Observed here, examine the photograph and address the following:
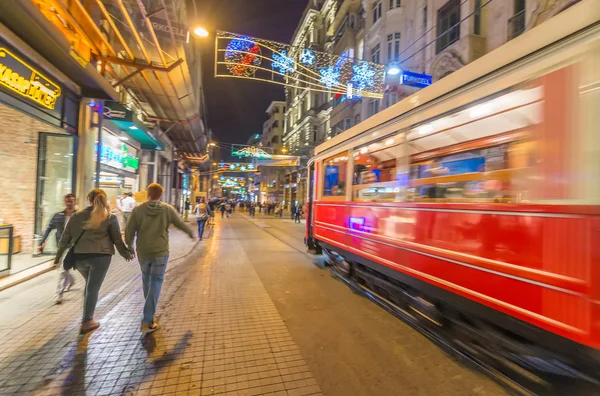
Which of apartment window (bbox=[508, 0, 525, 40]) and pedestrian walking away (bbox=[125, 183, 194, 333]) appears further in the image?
apartment window (bbox=[508, 0, 525, 40])

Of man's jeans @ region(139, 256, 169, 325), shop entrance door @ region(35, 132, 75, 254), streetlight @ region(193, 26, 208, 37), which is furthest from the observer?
shop entrance door @ region(35, 132, 75, 254)

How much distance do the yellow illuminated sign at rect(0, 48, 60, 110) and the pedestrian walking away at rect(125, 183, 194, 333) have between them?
150 inches

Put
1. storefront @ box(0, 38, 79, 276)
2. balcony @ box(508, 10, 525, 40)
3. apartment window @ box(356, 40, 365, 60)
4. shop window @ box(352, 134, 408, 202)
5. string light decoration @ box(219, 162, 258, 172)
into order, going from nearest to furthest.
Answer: shop window @ box(352, 134, 408, 202) < storefront @ box(0, 38, 79, 276) < balcony @ box(508, 10, 525, 40) < apartment window @ box(356, 40, 365, 60) < string light decoration @ box(219, 162, 258, 172)

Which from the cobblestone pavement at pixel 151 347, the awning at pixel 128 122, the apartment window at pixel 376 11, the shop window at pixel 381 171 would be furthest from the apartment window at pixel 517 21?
the awning at pixel 128 122

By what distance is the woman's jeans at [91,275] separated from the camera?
3676mm

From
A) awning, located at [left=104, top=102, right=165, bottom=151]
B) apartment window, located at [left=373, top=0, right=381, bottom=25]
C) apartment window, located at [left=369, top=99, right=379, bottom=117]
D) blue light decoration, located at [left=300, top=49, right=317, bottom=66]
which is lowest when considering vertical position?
awning, located at [left=104, top=102, right=165, bottom=151]

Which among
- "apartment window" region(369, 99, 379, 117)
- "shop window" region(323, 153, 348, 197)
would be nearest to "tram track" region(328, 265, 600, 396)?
"shop window" region(323, 153, 348, 197)

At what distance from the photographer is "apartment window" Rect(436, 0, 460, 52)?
13180 mm

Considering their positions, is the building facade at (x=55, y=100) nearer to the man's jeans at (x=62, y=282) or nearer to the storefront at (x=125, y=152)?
the storefront at (x=125, y=152)

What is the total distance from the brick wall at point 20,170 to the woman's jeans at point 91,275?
5541 mm

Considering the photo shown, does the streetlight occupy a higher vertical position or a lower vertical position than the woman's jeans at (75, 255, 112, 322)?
higher

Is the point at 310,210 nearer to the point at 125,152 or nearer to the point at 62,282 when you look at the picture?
the point at 62,282

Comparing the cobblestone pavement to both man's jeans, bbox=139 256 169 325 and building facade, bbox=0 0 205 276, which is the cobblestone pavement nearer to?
man's jeans, bbox=139 256 169 325

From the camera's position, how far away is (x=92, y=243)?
3.64 metres
